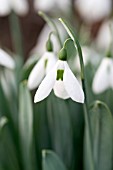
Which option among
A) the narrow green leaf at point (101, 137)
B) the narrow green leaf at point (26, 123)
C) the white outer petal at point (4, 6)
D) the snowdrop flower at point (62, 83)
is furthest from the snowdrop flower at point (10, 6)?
the snowdrop flower at point (62, 83)

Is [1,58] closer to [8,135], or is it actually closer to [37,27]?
[8,135]

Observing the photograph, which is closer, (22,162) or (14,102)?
(22,162)

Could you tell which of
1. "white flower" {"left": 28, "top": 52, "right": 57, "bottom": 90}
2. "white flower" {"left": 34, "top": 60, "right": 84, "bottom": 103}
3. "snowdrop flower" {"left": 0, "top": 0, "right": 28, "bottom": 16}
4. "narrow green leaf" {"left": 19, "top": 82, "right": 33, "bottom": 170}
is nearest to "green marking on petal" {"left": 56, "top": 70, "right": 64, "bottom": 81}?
"white flower" {"left": 34, "top": 60, "right": 84, "bottom": 103}

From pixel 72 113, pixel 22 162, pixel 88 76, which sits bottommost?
pixel 22 162

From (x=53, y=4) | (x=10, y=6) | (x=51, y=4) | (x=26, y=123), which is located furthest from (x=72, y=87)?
(x=53, y=4)

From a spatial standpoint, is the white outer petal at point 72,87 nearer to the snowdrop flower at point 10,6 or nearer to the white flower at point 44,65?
the white flower at point 44,65

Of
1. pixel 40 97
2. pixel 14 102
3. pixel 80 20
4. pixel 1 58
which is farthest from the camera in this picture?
pixel 80 20

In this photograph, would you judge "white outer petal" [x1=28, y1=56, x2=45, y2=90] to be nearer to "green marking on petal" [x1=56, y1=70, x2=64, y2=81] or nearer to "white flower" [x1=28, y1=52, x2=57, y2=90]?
"white flower" [x1=28, y1=52, x2=57, y2=90]

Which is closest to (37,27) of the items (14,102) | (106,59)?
(14,102)

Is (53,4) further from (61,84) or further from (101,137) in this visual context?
(61,84)
